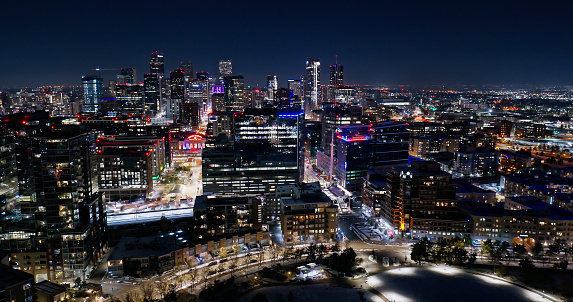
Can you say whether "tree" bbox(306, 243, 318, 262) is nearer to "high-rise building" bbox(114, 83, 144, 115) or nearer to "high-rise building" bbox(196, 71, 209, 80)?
"high-rise building" bbox(114, 83, 144, 115)

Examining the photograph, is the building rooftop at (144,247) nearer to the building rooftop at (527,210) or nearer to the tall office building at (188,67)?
the building rooftop at (527,210)

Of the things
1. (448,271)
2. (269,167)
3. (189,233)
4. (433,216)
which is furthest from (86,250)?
(433,216)

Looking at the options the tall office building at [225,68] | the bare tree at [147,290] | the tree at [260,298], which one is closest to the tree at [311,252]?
the tree at [260,298]

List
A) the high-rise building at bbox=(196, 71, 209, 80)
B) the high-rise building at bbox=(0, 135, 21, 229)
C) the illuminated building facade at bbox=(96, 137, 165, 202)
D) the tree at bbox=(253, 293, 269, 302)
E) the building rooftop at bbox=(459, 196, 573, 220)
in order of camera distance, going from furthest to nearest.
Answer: the high-rise building at bbox=(196, 71, 209, 80) → the illuminated building facade at bbox=(96, 137, 165, 202) → the high-rise building at bbox=(0, 135, 21, 229) → the building rooftop at bbox=(459, 196, 573, 220) → the tree at bbox=(253, 293, 269, 302)

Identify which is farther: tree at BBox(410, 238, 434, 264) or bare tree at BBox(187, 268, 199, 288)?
tree at BBox(410, 238, 434, 264)

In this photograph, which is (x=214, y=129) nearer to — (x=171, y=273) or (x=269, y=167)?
(x=269, y=167)

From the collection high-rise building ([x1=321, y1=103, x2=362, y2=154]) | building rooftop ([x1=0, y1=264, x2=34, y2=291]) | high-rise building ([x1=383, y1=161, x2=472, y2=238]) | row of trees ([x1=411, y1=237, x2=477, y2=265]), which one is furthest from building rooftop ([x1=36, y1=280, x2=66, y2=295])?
high-rise building ([x1=321, y1=103, x2=362, y2=154])
